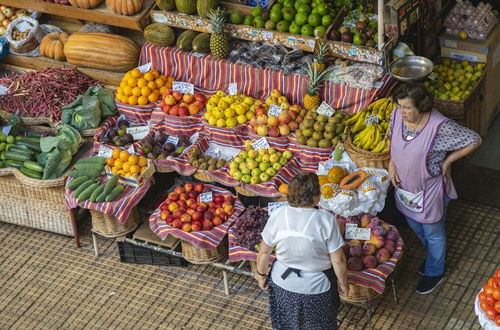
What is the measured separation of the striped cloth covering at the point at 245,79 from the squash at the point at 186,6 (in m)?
0.40

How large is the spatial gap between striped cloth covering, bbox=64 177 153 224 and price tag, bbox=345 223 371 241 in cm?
188

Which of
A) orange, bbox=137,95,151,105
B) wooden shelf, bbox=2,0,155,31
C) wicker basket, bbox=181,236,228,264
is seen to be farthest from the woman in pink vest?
wooden shelf, bbox=2,0,155,31

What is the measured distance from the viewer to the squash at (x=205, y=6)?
22.0 ft

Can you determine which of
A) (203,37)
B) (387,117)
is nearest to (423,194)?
(387,117)

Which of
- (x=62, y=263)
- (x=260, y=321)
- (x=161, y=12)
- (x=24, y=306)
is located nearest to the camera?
(x=260, y=321)

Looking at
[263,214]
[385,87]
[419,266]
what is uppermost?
[385,87]

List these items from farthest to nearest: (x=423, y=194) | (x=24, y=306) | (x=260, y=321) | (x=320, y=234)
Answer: (x=24, y=306)
(x=260, y=321)
(x=423, y=194)
(x=320, y=234)

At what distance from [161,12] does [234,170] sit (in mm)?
1992

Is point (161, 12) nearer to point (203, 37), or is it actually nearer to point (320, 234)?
point (203, 37)

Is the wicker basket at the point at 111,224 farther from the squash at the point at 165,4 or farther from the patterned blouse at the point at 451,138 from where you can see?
the patterned blouse at the point at 451,138

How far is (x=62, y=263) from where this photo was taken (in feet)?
21.3

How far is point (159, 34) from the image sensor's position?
276 inches

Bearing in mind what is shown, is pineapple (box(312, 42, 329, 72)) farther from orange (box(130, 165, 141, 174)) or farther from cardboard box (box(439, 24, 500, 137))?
orange (box(130, 165, 141, 174))

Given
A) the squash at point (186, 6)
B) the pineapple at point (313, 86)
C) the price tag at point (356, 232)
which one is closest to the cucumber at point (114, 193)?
the pineapple at point (313, 86)
